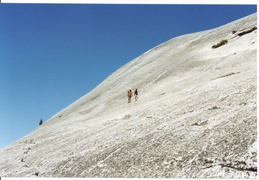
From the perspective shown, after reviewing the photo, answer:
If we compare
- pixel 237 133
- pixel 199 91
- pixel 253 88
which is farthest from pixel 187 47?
pixel 237 133

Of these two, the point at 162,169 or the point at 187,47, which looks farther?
the point at 187,47

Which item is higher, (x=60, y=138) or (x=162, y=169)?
(x=60, y=138)

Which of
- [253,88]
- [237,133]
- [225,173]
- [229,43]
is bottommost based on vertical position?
[225,173]

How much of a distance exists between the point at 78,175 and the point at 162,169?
2.57 metres

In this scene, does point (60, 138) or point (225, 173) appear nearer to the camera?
point (225, 173)

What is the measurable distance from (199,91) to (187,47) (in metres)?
13.5

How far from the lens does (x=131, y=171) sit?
6.62m

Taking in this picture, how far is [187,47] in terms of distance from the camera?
24109mm

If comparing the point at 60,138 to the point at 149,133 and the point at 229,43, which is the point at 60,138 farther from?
the point at 229,43

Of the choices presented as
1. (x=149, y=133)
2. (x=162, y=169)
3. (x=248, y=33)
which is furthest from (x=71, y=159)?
(x=248, y=33)

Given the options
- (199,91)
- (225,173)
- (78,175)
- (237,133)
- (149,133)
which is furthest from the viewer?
(199,91)

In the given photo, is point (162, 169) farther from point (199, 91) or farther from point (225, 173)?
point (199, 91)

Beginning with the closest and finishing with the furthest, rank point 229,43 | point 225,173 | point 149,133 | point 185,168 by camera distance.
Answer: point 225,173
point 185,168
point 149,133
point 229,43

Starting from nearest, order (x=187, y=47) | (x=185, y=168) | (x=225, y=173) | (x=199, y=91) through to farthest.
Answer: (x=225, y=173) < (x=185, y=168) < (x=199, y=91) < (x=187, y=47)
